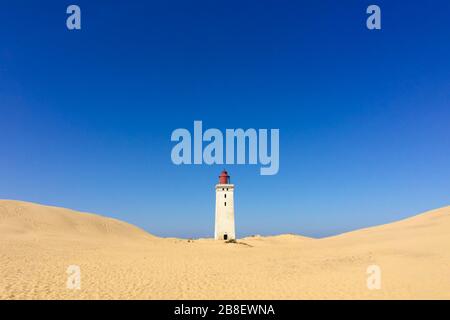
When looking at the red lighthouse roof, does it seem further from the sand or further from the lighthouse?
the sand

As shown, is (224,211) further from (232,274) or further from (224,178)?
(232,274)

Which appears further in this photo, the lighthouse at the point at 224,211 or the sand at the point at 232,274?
the lighthouse at the point at 224,211

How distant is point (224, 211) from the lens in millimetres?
48750

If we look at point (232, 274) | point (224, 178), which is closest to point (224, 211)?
point (224, 178)

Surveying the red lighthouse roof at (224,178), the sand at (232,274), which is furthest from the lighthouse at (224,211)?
the sand at (232,274)

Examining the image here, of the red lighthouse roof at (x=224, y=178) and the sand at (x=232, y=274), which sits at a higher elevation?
the red lighthouse roof at (x=224, y=178)

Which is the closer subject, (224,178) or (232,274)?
(232,274)

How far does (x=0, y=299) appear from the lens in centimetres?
1136

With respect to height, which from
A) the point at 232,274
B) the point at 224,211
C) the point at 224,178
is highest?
the point at 224,178

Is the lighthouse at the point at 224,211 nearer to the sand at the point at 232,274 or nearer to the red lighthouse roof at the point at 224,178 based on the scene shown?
the red lighthouse roof at the point at 224,178

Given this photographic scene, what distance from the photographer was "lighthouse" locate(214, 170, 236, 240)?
48.1 metres

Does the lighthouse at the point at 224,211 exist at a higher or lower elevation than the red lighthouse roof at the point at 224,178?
lower

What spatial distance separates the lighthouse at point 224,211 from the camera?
48062 mm
